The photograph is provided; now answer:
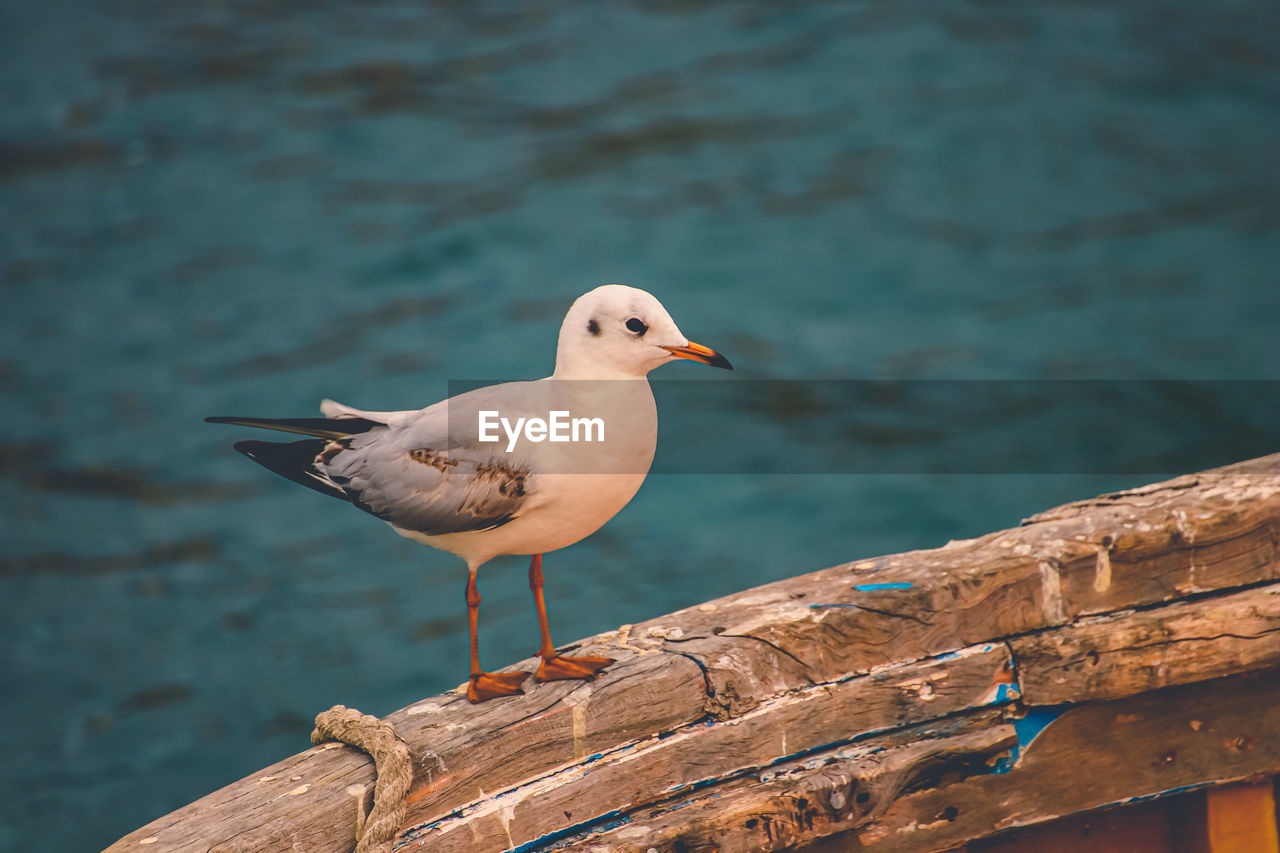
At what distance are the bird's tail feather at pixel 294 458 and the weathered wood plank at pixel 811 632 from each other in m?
0.49

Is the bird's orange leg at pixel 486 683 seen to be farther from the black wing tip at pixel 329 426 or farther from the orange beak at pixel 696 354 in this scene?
the orange beak at pixel 696 354

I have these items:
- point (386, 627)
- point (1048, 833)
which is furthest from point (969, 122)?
point (1048, 833)

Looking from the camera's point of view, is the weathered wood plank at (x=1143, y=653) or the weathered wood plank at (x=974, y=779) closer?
the weathered wood plank at (x=974, y=779)

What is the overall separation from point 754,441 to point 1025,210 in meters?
2.83

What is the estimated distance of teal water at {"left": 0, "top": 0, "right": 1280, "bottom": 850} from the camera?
6.77 meters

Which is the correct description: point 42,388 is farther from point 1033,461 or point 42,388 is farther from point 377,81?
point 1033,461

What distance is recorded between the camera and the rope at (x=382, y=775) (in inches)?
74.3
